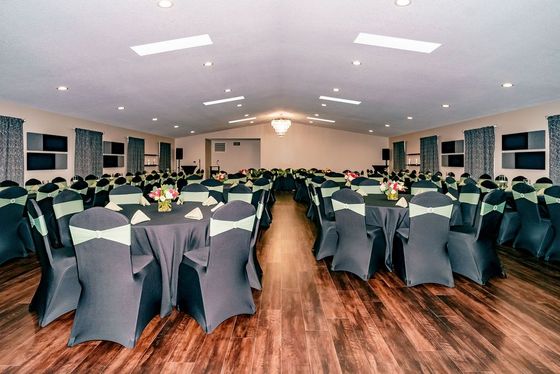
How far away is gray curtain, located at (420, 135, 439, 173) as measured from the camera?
1233 centimetres

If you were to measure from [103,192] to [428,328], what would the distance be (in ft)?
21.2

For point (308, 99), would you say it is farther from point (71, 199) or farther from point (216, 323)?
point (216, 323)

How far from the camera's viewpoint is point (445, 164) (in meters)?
11.9

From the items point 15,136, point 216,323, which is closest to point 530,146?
point 216,323

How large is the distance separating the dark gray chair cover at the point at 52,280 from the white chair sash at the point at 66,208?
944 millimetres

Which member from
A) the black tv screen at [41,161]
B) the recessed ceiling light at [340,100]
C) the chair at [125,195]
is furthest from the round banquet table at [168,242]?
the recessed ceiling light at [340,100]

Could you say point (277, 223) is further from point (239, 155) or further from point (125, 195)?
point (239, 155)

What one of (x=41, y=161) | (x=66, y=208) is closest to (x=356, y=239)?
(x=66, y=208)

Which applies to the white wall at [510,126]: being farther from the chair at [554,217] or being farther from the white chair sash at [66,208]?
the white chair sash at [66,208]

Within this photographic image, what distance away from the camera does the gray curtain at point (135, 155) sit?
41.1ft

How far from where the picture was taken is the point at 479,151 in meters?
9.65

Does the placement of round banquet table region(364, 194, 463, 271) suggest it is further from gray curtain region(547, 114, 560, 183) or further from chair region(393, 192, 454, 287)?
gray curtain region(547, 114, 560, 183)

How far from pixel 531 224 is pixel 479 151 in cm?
557

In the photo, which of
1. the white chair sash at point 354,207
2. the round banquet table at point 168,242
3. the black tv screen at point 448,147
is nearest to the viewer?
the round banquet table at point 168,242
